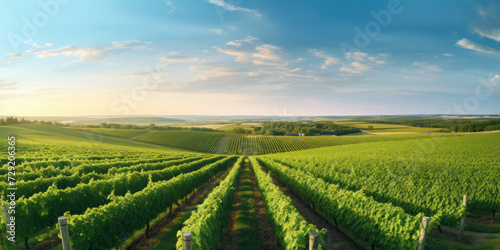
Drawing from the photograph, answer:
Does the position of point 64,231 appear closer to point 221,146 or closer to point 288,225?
point 288,225

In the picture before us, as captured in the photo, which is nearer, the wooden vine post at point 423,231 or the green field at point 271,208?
the wooden vine post at point 423,231

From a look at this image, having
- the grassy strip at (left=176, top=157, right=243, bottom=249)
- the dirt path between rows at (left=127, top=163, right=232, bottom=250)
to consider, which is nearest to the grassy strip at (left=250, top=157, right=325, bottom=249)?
the grassy strip at (left=176, top=157, right=243, bottom=249)

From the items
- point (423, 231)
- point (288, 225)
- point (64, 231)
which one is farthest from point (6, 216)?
point (423, 231)

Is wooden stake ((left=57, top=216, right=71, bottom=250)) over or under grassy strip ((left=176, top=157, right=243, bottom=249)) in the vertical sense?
over

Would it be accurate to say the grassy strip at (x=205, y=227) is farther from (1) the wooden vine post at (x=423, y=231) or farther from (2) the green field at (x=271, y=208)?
(1) the wooden vine post at (x=423, y=231)

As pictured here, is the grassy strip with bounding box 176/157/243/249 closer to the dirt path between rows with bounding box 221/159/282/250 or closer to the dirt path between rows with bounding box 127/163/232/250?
the dirt path between rows with bounding box 221/159/282/250

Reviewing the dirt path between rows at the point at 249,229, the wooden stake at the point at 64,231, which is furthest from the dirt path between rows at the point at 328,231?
the wooden stake at the point at 64,231

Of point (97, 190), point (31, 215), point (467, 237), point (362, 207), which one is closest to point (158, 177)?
point (97, 190)

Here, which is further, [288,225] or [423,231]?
[288,225]

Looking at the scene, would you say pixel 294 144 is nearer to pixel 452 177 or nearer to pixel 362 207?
pixel 452 177

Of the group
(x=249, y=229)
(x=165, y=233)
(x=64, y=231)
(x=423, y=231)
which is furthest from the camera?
(x=249, y=229)

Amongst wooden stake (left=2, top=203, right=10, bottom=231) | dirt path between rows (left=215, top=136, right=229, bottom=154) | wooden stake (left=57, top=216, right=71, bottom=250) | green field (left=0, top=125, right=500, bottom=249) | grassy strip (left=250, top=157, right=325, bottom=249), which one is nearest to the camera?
wooden stake (left=57, top=216, right=71, bottom=250)

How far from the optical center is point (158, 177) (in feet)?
61.1

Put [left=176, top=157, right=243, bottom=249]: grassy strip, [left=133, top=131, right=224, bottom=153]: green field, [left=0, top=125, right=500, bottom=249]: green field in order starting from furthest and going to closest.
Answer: [left=133, top=131, right=224, bottom=153]: green field → [left=0, top=125, right=500, bottom=249]: green field → [left=176, top=157, right=243, bottom=249]: grassy strip
